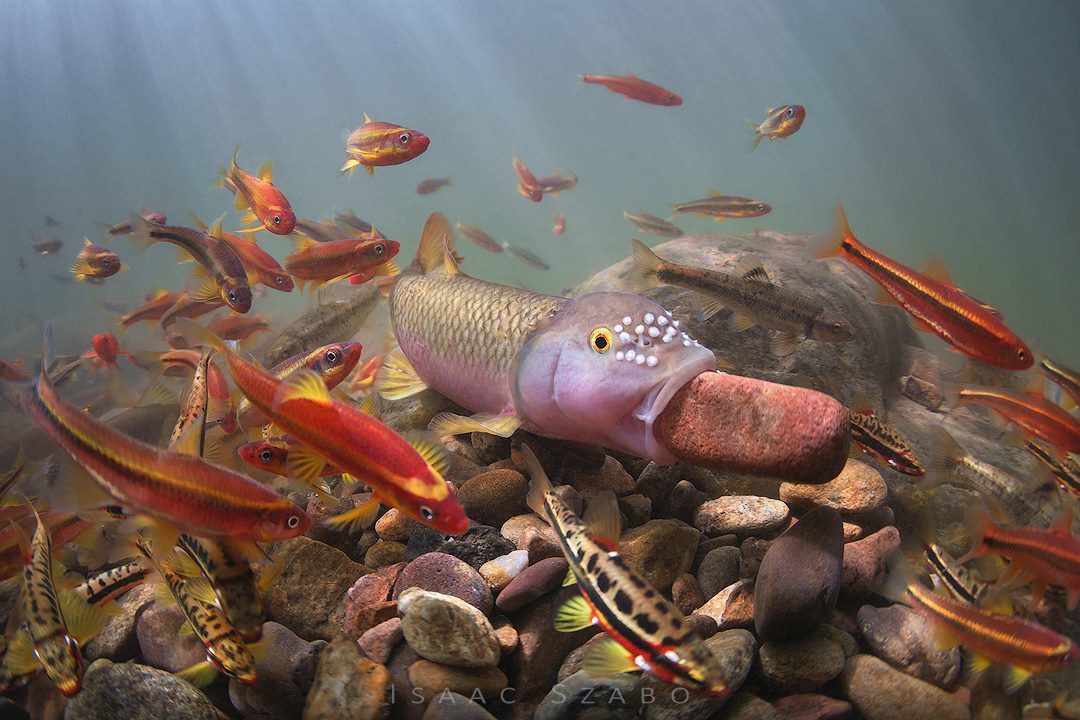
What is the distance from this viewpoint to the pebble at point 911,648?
2027 mm

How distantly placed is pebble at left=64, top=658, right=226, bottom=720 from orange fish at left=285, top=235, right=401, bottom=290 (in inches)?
127

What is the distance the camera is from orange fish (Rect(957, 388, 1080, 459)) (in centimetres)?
308

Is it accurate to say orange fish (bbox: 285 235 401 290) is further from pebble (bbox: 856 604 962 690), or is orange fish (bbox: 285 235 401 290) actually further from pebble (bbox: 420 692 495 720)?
pebble (bbox: 856 604 962 690)

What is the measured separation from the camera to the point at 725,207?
7.95 metres

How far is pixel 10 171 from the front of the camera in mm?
84438

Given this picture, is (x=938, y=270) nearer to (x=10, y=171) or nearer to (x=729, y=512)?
(x=729, y=512)

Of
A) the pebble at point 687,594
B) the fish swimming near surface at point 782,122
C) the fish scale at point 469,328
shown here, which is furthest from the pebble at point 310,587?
the fish swimming near surface at point 782,122

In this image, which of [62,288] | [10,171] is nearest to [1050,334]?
[62,288]

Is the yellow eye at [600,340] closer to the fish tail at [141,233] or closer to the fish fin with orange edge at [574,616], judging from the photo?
the fish fin with orange edge at [574,616]

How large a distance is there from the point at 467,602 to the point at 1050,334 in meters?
53.8

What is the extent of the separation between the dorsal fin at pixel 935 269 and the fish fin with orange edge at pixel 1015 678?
2400mm

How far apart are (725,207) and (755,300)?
4.74 metres

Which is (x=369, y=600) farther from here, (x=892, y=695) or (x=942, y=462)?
(x=942, y=462)

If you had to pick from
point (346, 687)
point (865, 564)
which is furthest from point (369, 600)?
point (865, 564)
